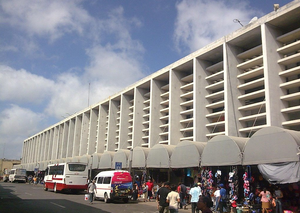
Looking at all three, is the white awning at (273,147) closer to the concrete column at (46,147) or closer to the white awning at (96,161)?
the white awning at (96,161)

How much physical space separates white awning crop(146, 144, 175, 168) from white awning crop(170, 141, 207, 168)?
1.06m

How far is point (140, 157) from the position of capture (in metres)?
30.4

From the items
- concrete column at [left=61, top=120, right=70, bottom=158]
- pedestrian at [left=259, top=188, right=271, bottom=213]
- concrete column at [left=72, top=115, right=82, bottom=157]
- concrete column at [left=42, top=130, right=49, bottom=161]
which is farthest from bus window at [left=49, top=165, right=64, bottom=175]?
concrete column at [left=42, top=130, right=49, bottom=161]

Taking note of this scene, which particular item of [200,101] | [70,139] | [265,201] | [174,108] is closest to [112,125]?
[174,108]

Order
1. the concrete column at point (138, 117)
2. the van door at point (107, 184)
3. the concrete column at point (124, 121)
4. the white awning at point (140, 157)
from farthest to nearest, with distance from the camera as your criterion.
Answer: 1. the concrete column at point (124, 121)
2. the concrete column at point (138, 117)
3. the white awning at point (140, 157)
4. the van door at point (107, 184)

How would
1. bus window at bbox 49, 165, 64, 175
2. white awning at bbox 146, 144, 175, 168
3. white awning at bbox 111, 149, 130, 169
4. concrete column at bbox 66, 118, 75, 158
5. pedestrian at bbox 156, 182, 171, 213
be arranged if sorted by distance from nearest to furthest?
pedestrian at bbox 156, 182, 171, 213 < white awning at bbox 146, 144, 175, 168 < bus window at bbox 49, 165, 64, 175 < white awning at bbox 111, 149, 130, 169 < concrete column at bbox 66, 118, 75, 158

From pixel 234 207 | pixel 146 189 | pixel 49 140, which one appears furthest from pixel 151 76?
pixel 49 140

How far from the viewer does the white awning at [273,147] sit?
1548 centimetres

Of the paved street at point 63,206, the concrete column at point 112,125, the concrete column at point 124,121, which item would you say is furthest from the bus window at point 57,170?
the concrete column at point 112,125

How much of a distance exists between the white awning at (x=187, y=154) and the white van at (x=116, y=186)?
4.58 metres

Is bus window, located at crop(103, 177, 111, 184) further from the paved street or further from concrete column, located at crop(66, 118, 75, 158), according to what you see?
concrete column, located at crop(66, 118, 75, 158)

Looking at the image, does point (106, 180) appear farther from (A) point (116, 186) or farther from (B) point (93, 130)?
(B) point (93, 130)

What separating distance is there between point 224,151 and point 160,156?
843cm

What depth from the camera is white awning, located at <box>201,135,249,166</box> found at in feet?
62.0
